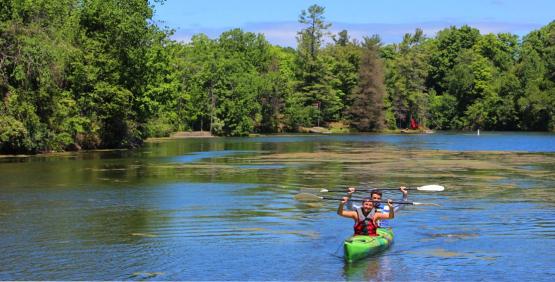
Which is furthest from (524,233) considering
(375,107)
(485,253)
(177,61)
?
(375,107)

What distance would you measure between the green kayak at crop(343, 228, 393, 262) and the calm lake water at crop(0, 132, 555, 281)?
0.26 m

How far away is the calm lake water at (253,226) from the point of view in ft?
55.4

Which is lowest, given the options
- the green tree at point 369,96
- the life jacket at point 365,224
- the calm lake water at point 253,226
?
the calm lake water at point 253,226

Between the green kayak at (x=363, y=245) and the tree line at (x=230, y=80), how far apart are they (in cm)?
3463

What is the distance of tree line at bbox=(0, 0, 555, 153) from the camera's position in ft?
167

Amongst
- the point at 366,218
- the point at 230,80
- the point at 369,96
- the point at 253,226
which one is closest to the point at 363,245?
the point at 366,218

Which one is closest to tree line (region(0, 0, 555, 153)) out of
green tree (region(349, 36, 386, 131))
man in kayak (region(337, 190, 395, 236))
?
→ green tree (region(349, 36, 386, 131))

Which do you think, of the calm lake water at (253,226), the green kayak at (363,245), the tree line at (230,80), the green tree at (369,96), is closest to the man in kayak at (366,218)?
the green kayak at (363,245)

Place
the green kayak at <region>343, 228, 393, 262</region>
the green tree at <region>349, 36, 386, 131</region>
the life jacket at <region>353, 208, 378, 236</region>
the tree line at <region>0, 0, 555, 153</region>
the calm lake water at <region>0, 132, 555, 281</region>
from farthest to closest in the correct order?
the green tree at <region>349, 36, 386, 131</region>
the tree line at <region>0, 0, 555, 153</region>
the life jacket at <region>353, 208, 378, 236</region>
the green kayak at <region>343, 228, 393, 262</region>
the calm lake water at <region>0, 132, 555, 281</region>

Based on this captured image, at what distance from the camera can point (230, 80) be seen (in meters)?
109

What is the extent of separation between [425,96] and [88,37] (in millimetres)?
98039

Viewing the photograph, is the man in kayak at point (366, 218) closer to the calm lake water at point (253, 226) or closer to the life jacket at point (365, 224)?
the life jacket at point (365, 224)

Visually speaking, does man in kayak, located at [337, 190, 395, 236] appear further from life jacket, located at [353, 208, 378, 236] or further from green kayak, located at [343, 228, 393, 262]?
green kayak, located at [343, 228, 393, 262]

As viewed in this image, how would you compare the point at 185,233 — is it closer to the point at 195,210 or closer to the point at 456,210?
the point at 195,210
